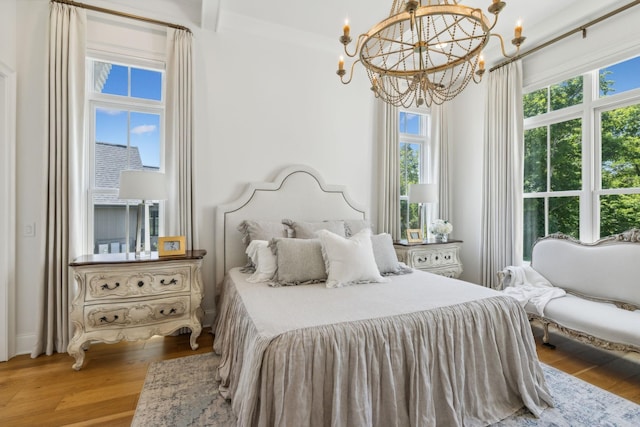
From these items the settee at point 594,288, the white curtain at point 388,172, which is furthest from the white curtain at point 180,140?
the settee at point 594,288

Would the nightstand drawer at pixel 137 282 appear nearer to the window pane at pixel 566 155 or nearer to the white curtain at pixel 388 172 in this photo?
the white curtain at pixel 388 172

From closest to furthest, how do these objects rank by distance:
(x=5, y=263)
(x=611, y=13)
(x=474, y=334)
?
(x=474, y=334) → (x=5, y=263) → (x=611, y=13)

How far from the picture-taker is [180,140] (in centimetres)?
293

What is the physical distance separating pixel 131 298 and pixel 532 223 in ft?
13.6

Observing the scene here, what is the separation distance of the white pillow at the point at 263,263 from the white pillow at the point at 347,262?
44 cm

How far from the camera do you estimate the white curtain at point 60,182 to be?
253cm

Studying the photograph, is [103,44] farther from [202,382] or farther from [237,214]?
[202,382]

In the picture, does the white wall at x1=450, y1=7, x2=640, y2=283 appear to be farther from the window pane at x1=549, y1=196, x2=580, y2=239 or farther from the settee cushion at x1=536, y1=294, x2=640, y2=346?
the settee cushion at x1=536, y1=294, x2=640, y2=346

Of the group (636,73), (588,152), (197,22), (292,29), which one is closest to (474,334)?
(588,152)

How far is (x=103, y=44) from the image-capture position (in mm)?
2807

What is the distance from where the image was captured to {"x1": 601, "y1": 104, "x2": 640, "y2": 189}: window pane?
2.76 meters

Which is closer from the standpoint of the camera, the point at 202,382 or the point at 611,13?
the point at 202,382

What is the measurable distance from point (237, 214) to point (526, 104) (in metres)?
3.54

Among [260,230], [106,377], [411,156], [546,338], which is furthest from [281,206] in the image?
[546,338]
